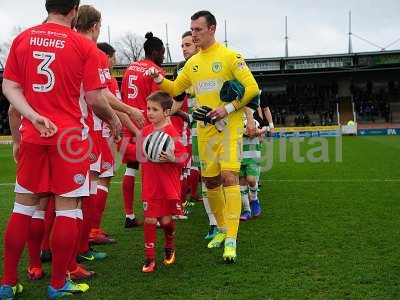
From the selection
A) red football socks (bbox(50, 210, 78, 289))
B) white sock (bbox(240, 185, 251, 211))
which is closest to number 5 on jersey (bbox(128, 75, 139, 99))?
white sock (bbox(240, 185, 251, 211))

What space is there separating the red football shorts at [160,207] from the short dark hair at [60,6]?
72.3 inches

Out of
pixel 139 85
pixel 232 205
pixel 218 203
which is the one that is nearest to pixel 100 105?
pixel 232 205

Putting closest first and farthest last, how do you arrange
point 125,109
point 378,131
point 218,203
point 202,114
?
1. point 125,109
2. point 202,114
3. point 218,203
4. point 378,131

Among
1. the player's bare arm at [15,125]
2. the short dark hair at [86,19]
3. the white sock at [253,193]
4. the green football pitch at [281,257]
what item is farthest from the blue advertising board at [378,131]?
the player's bare arm at [15,125]

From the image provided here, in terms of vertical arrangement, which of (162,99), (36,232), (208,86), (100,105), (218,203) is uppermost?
(208,86)

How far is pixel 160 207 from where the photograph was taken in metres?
4.61

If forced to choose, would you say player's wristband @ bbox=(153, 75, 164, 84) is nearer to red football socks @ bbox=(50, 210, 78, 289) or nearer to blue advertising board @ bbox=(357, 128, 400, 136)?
red football socks @ bbox=(50, 210, 78, 289)

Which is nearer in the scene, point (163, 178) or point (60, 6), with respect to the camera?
point (60, 6)

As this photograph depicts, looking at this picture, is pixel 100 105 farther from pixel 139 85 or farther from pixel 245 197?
pixel 245 197

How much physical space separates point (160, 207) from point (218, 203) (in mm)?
1009

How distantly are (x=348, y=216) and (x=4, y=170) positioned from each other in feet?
35.4

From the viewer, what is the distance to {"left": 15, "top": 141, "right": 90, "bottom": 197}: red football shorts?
11.7 feet

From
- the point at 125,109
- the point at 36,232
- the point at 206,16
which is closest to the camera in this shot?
the point at 36,232

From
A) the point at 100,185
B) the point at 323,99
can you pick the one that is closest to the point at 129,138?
the point at 100,185
